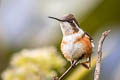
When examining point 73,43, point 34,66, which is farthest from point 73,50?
point 34,66

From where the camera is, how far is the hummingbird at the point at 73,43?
4.56 feet

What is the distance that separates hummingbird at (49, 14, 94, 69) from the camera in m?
1.39

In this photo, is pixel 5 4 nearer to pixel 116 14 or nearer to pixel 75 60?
pixel 116 14

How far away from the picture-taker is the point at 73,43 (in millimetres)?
1387

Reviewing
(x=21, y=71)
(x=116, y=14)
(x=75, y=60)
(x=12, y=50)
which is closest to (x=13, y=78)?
(x=21, y=71)

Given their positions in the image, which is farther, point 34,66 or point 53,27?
point 53,27

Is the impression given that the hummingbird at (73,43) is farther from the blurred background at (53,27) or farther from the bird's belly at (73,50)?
the blurred background at (53,27)

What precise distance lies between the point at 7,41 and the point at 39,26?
42cm

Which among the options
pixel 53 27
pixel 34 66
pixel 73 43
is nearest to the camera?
pixel 73 43

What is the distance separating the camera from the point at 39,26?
4109mm

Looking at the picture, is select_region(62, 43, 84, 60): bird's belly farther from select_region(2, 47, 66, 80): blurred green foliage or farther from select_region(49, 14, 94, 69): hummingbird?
select_region(2, 47, 66, 80): blurred green foliage

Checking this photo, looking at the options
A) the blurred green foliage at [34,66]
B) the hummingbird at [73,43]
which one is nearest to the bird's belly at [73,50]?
the hummingbird at [73,43]

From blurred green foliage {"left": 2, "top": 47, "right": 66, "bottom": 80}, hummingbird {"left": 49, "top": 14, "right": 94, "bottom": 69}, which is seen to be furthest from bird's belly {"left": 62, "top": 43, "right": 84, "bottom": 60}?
blurred green foliage {"left": 2, "top": 47, "right": 66, "bottom": 80}

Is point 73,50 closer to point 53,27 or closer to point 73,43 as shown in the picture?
point 73,43
